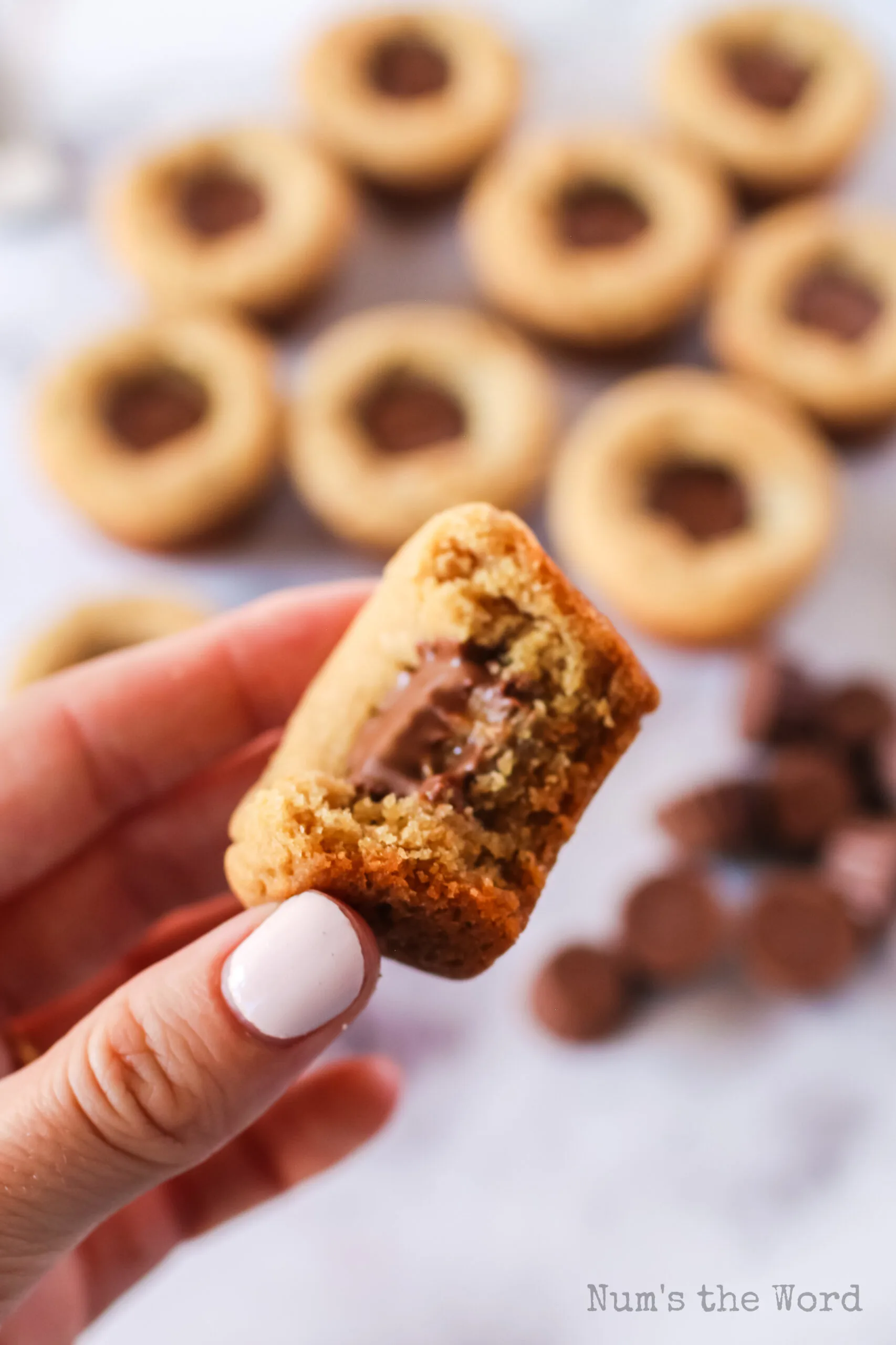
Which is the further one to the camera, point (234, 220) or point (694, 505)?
point (234, 220)

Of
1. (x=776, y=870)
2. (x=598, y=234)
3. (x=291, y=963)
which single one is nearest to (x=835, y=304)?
(x=598, y=234)

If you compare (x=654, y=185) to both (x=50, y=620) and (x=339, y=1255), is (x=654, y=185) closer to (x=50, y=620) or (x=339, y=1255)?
(x=50, y=620)

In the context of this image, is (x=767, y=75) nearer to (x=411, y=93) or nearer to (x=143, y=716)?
(x=411, y=93)

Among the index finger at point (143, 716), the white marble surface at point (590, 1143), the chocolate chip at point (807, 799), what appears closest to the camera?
the index finger at point (143, 716)

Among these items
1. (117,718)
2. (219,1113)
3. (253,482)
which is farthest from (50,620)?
(219,1113)

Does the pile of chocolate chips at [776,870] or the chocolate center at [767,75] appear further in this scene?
the chocolate center at [767,75]

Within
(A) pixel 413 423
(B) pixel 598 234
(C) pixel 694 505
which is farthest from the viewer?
(B) pixel 598 234

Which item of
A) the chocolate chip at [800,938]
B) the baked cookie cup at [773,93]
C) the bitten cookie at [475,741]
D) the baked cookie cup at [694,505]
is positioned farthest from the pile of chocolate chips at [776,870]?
the baked cookie cup at [773,93]

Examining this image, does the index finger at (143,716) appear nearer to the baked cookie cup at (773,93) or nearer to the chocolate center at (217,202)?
the chocolate center at (217,202)
